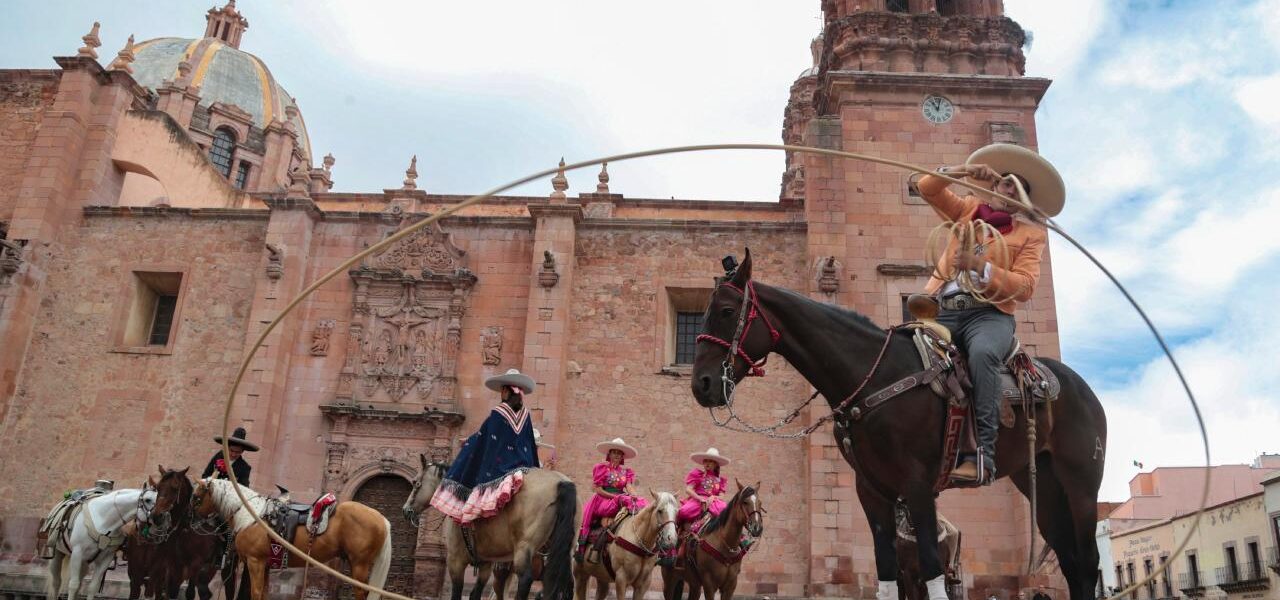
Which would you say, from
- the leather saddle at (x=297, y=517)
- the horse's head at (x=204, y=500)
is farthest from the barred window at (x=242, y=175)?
the leather saddle at (x=297, y=517)

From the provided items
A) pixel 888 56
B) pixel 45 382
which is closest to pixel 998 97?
pixel 888 56

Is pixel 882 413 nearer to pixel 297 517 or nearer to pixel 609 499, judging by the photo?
pixel 609 499

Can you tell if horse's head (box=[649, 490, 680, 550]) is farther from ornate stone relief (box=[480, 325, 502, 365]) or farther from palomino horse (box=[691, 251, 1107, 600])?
ornate stone relief (box=[480, 325, 502, 365])

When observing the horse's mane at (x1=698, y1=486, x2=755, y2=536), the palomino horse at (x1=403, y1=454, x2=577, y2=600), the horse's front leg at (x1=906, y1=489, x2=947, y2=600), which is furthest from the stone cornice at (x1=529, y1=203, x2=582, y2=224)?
the horse's front leg at (x1=906, y1=489, x2=947, y2=600)

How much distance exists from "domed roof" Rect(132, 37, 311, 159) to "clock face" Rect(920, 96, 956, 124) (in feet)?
140

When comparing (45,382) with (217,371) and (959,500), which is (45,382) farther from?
(959,500)

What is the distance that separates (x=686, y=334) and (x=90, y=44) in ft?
53.2

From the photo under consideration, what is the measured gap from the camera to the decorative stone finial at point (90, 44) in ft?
72.0

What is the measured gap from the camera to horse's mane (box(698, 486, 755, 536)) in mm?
10312

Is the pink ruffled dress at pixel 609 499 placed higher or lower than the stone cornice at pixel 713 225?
lower

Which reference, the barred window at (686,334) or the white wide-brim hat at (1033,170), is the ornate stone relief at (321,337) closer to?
the barred window at (686,334)

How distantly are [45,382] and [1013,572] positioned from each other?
65.3 feet

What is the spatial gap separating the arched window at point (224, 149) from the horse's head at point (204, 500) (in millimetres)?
42111

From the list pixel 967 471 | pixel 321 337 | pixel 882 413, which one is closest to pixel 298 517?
pixel 882 413
